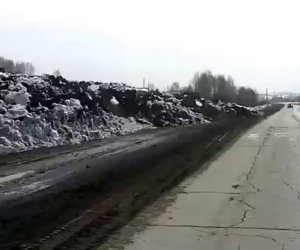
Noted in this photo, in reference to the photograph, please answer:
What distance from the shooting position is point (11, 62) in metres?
92.6

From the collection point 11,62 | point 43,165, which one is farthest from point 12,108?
point 11,62

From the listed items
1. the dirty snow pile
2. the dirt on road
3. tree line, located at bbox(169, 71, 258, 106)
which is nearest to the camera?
the dirt on road

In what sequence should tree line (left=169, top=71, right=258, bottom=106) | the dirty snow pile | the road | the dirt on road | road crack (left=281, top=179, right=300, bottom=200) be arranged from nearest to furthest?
1. the road
2. the dirt on road
3. road crack (left=281, top=179, right=300, bottom=200)
4. the dirty snow pile
5. tree line (left=169, top=71, right=258, bottom=106)

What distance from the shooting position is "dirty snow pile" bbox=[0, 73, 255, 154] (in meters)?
25.0

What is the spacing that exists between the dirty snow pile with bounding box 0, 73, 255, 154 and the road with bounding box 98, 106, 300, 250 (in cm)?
1111

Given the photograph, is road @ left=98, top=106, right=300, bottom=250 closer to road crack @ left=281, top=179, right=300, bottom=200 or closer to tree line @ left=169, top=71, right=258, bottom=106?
road crack @ left=281, top=179, right=300, bottom=200

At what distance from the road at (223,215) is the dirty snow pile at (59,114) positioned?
11.1 meters

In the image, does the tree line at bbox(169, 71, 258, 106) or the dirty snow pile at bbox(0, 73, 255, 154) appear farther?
the tree line at bbox(169, 71, 258, 106)

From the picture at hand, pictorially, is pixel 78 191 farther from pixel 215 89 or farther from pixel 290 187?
pixel 215 89

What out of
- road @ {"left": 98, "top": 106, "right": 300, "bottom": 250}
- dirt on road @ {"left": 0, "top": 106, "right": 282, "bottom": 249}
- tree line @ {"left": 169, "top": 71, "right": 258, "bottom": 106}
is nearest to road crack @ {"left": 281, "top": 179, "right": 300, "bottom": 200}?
road @ {"left": 98, "top": 106, "right": 300, "bottom": 250}

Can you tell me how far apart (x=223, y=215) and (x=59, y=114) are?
22.5 metres

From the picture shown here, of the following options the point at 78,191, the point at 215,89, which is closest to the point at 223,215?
the point at 78,191

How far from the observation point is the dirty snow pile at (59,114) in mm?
24977

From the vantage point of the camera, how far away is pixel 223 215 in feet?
29.0
